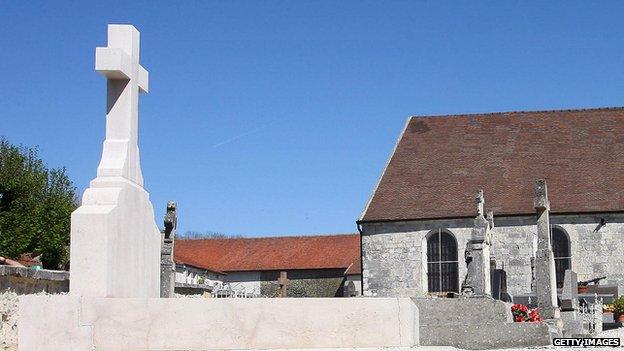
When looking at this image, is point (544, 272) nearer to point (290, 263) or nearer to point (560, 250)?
point (560, 250)

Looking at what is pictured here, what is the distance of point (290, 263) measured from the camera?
1986 inches

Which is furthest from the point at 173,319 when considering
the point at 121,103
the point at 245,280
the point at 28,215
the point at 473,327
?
the point at 245,280

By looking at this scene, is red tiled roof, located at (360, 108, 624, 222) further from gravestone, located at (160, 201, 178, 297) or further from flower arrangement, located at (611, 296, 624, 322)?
gravestone, located at (160, 201, 178, 297)

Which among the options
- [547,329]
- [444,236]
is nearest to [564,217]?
[444,236]

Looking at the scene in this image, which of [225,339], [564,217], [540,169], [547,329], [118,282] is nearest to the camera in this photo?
[225,339]

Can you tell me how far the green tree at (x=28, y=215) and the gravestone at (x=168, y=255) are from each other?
10.5 metres

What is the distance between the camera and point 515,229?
3175 cm

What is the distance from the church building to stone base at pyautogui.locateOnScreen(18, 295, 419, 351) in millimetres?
24011

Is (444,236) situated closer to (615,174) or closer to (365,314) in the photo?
(615,174)

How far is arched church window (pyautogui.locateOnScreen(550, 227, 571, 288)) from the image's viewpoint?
31.4 metres

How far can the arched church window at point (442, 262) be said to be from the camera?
32656 mm

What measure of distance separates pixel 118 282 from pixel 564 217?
27.1m

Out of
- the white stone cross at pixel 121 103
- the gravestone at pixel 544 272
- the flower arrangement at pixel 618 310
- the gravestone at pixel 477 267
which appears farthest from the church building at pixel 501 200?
A: the white stone cross at pixel 121 103

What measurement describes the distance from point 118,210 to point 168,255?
1357cm
